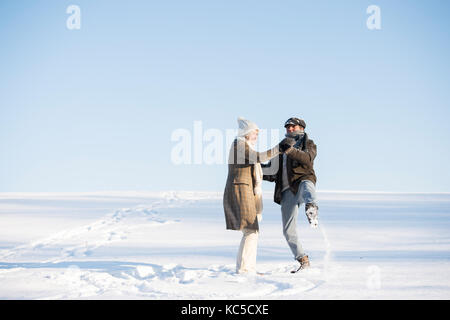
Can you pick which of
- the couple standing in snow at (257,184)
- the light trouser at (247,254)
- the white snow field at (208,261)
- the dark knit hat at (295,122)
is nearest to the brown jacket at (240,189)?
the couple standing in snow at (257,184)

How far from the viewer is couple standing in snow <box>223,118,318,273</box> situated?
538 centimetres

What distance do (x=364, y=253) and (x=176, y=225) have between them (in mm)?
5222

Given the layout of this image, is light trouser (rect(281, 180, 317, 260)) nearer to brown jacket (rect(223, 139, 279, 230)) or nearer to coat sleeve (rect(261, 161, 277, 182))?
coat sleeve (rect(261, 161, 277, 182))

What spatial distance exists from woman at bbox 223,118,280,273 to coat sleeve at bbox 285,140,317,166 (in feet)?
0.52

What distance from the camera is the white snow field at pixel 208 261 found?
473cm

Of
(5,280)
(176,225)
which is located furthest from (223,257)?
(176,225)

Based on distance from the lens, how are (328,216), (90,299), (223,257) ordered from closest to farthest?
(90,299)
(223,257)
(328,216)

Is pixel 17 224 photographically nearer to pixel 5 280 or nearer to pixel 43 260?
pixel 43 260

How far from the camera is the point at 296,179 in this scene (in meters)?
5.59

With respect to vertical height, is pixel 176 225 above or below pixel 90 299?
below

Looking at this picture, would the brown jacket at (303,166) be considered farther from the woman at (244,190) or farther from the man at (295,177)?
the woman at (244,190)

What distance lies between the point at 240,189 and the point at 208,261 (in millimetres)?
1557

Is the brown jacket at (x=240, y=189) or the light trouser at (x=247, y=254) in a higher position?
the brown jacket at (x=240, y=189)

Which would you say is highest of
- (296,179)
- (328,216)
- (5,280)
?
(296,179)
